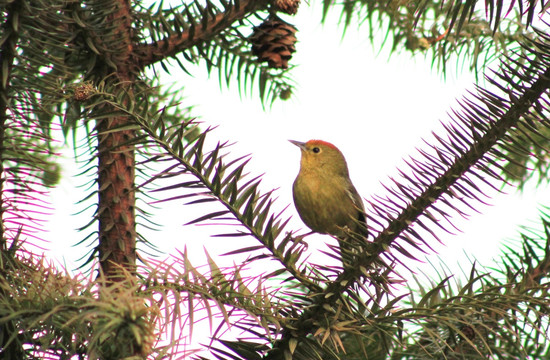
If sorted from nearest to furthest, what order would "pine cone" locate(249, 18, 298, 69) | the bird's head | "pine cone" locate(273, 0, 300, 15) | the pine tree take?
the pine tree
"pine cone" locate(273, 0, 300, 15)
"pine cone" locate(249, 18, 298, 69)
the bird's head

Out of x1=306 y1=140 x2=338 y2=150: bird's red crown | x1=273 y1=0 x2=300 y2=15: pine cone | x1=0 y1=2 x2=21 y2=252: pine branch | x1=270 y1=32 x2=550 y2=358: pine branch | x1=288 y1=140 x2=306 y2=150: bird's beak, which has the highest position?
x1=306 y1=140 x2=338 y2=150: bird's red crown

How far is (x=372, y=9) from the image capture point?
2660 mm

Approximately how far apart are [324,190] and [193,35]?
1.37 metres

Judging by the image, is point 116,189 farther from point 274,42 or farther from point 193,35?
point 274,42

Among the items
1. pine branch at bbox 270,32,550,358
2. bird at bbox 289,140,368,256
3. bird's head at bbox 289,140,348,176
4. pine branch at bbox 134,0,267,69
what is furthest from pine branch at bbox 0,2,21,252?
bird's head at bbox 289,140,348,176

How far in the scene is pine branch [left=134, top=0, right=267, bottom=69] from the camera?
72.7 inches

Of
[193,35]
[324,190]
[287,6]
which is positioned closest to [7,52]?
[193,35]

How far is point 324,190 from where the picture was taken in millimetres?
3068

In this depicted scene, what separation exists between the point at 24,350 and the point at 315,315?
0.59 m

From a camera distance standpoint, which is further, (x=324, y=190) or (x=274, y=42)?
(x=324, y=190)

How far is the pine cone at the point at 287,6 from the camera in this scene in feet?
6.50

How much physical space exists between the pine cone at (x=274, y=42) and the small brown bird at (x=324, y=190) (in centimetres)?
82

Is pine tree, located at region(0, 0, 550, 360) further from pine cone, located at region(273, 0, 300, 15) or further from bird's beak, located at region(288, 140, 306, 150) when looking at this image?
bird's beak, located at region(288, 140, 306, 150)

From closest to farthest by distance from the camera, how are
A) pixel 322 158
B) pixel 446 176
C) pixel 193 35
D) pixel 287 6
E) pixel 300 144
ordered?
pixel 446 176
pixel 193 35
pixel 287 6
pixel 322 158
pixel 300 144
